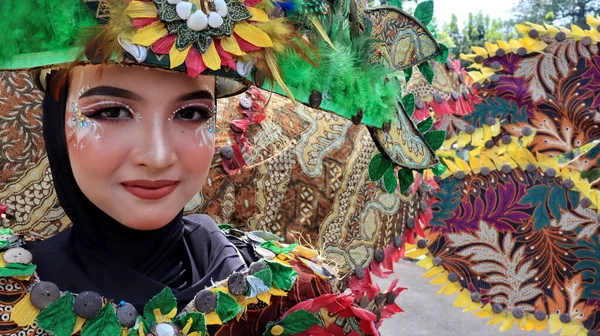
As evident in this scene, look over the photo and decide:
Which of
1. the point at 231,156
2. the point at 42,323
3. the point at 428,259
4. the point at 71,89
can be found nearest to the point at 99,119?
the point at 71,89

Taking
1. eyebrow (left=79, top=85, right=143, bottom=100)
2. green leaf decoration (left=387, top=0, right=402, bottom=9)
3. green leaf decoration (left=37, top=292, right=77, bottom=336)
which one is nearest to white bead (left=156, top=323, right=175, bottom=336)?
green leaf decoration (left=37, top=292, right=77, bottom=336)

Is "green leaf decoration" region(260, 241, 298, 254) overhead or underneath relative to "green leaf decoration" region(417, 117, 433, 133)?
underneath

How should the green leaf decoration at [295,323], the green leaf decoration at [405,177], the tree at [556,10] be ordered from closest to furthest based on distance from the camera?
the green leaf decoration at [295,323] < the green leaf decoration at [405,177] < the tree at [556,10]

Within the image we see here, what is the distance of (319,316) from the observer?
1203mm

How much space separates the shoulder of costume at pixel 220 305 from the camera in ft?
3.46

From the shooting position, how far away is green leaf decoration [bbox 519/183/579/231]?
2.83 meters

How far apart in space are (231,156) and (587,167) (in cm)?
173

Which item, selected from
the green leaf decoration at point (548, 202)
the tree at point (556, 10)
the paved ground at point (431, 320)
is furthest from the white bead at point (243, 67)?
the tree at point (556, 10)

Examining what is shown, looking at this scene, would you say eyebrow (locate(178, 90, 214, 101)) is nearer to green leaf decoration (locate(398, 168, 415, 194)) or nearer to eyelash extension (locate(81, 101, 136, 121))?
eyelash extension (locate(81, 101, 136, 121))

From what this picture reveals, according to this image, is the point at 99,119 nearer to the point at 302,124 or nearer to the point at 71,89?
the point at 71,89

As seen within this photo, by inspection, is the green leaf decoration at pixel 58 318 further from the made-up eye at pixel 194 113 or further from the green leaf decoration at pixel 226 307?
the made-up eye at pixel 194 113

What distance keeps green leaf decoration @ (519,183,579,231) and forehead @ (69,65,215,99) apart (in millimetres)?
2079

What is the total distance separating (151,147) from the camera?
3.51 feet

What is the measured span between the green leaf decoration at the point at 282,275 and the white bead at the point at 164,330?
0.64 ft
